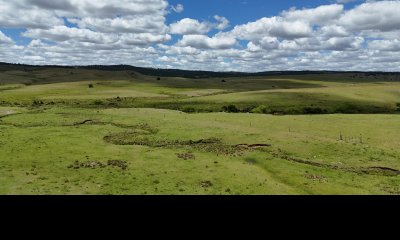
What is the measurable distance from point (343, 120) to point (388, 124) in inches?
370

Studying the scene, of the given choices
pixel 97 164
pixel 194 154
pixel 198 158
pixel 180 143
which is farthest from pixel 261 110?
pixel 97 164

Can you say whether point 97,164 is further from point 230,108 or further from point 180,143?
point 230,108

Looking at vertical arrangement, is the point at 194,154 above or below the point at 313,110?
above

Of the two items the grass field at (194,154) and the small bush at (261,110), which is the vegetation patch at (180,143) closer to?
the grass field at (194,154)

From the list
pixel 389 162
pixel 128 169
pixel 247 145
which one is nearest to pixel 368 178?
pixel 389 162

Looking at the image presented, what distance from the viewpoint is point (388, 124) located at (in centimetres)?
8762

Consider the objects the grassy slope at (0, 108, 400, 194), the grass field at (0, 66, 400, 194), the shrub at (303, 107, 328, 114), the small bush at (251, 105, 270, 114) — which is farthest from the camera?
the small bush at (251, 105, 270, 114)

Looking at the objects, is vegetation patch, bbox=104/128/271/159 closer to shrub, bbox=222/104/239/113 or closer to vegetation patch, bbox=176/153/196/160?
vegetation patch, bbox=176/153/196/160

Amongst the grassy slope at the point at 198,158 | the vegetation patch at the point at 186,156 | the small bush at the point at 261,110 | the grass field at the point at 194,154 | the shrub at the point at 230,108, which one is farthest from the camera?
the shrub at the point at 230,108

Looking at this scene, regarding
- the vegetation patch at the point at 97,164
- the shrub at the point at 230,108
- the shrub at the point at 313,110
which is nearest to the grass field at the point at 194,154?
the vegetation patch at the point at 97,164

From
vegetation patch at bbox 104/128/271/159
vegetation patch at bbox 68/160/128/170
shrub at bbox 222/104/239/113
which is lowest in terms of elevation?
shrub at bbox 222/104/239/113

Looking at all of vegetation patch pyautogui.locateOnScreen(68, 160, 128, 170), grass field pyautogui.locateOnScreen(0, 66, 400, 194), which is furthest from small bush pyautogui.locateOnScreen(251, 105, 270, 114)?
vegetation patch pyautogui.locateOnScreen(68, 160, 128, 170)
